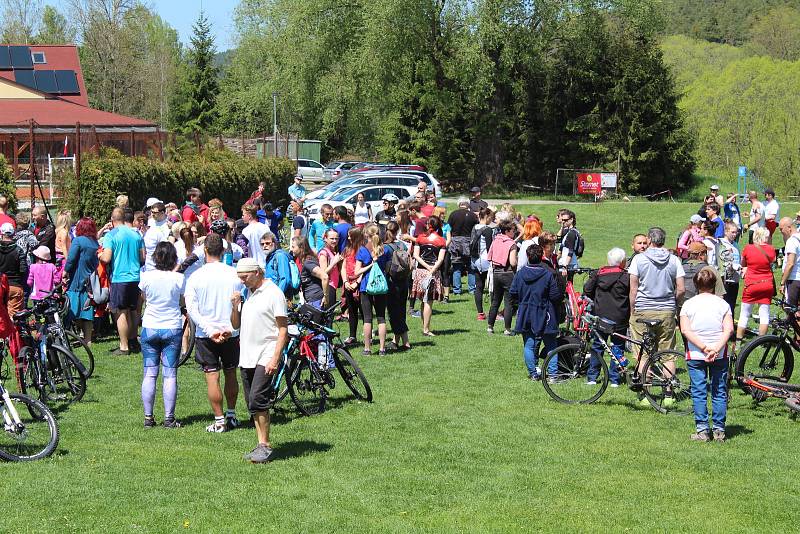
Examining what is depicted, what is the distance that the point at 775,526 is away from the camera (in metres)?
7.17

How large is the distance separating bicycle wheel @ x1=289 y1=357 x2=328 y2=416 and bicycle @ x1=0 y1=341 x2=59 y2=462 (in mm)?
2542

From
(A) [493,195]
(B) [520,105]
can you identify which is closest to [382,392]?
(A) [493,195]

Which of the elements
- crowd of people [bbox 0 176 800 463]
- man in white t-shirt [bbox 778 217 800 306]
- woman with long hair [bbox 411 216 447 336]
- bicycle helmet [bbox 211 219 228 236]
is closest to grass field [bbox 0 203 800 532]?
crowd of people [bbox 0 176 800 463]

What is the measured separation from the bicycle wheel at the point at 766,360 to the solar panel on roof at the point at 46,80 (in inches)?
1831

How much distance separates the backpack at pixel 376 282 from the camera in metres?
13.1

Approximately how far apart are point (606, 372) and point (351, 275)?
403 centimetres

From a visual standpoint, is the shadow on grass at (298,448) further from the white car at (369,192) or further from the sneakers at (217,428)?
the white car at (369,192)

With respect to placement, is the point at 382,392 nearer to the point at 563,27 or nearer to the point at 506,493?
the point at 506,493

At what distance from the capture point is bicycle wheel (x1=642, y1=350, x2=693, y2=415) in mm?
10594

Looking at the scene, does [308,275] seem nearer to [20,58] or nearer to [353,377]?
[353,377]

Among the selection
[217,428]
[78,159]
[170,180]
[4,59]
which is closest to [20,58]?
[4,59]

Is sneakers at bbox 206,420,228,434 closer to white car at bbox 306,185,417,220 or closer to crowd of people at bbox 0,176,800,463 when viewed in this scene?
crowd of people at bbox 0,176,800,463

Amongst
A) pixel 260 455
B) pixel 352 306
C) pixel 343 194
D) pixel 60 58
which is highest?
pixel 60 58

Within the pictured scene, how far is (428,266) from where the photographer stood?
1546 centimetres
